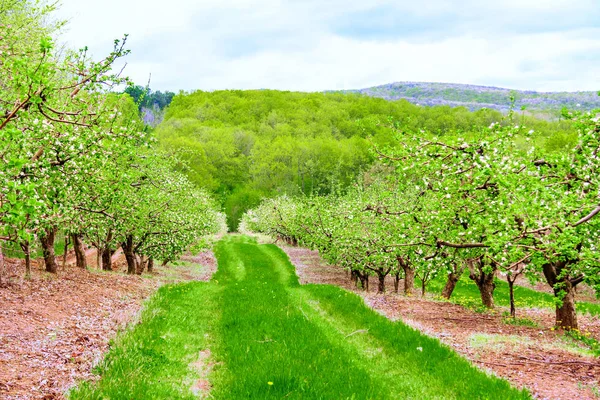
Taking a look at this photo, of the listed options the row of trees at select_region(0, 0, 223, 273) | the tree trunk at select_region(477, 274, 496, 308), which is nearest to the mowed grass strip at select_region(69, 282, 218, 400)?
the row of trees at select_region(0, 0, 223, 273)

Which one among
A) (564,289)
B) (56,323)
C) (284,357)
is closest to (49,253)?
(56,323)

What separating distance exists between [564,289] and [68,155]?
49.9ft

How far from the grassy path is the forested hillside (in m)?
51.9

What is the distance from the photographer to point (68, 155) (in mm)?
12898

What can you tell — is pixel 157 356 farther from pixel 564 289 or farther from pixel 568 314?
pixel 568 314

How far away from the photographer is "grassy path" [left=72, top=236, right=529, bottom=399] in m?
8.66

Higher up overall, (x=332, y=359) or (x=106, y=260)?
(x=332, y=359)

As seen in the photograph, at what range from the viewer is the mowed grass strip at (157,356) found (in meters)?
8.27

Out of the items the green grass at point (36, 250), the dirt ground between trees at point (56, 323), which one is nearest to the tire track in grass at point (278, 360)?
the dirt ground between trees at point (56, 323)

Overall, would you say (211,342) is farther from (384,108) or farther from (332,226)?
(384,108)

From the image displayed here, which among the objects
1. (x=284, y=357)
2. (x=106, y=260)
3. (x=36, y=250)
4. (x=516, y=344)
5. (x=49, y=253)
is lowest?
(x=516, y=344)

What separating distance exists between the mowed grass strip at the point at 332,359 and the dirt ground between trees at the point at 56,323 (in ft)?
9.28

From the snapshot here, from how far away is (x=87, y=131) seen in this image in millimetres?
12578

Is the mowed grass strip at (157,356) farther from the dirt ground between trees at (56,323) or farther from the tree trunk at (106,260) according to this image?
the tree trunk at (106,260)
